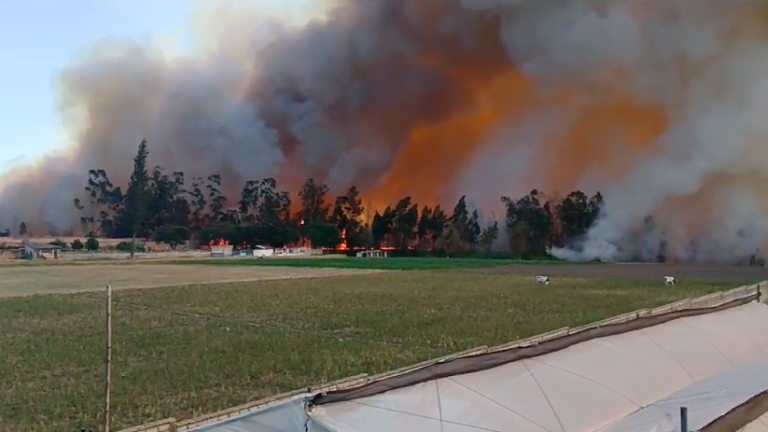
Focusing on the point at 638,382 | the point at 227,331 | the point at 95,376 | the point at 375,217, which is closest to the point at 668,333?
the point at 638,382

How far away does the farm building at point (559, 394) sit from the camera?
4270 millimetres

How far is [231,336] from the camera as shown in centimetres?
1421

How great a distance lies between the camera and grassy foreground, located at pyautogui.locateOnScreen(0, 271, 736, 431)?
9102mm

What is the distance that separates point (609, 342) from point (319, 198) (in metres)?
88.1

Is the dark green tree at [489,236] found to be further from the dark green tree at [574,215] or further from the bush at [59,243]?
the bush at [59,243]

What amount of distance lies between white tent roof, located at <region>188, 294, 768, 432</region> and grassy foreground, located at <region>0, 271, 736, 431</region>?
444 cm

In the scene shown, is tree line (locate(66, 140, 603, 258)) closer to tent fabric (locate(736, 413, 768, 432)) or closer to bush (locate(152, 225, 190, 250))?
bush (locate(152, 225, 190, 250))

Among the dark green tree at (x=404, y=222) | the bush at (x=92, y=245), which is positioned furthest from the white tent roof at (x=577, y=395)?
the bush at (x=92, y=245)

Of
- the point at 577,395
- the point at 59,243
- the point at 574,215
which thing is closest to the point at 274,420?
the point at 577,395

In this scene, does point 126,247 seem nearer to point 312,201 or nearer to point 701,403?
point 312,201

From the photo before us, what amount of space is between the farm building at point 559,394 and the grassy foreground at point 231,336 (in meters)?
4.32

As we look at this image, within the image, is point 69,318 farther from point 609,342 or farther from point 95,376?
point 609,342

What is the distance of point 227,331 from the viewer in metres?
14.9

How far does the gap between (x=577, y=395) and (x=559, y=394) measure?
17 cm
